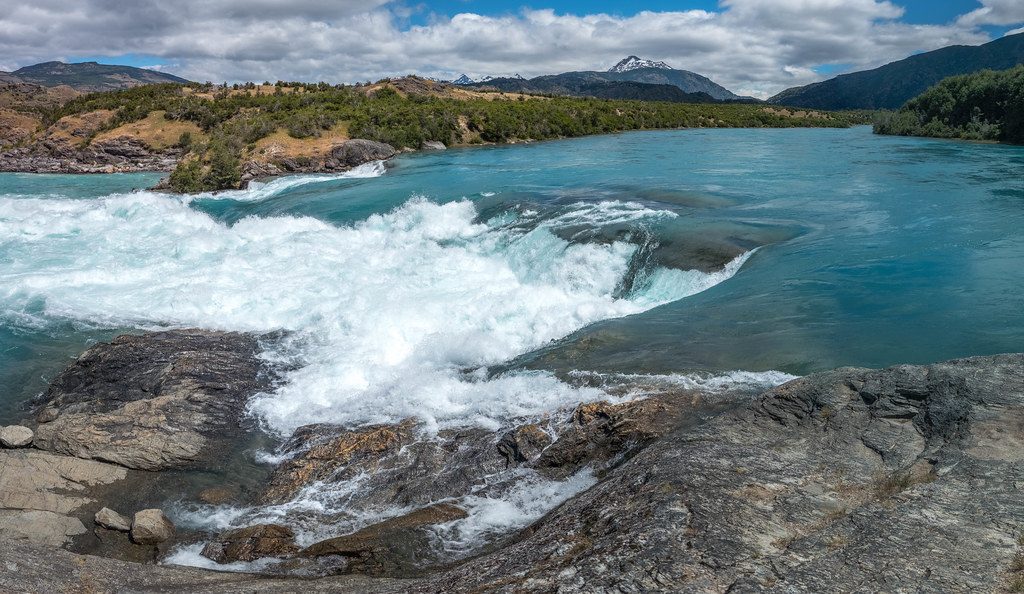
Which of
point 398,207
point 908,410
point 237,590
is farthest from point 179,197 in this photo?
point 908,410

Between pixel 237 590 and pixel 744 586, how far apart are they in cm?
422

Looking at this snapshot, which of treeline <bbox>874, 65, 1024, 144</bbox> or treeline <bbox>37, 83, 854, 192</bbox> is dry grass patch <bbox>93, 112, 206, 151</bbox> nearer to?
treeline <bbox>37, 83, 854, 192</bbox>

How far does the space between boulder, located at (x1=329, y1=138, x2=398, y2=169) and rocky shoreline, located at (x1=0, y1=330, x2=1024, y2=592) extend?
30.2m

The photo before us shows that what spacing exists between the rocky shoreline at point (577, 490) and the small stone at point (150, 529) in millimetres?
33

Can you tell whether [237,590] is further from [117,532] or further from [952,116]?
[952,116]

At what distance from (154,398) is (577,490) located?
7242mm

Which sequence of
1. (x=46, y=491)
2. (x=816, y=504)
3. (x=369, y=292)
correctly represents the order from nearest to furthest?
1. (x=816, y=504)
2. (x=46, y=491)
3. (x=369, y=292)

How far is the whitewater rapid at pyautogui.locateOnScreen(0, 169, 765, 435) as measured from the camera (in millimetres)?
10320

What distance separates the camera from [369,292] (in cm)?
1562

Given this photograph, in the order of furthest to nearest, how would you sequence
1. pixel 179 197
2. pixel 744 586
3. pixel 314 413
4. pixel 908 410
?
pixel 179 197, pixel 314 413, pixel 908 410, pixel 744 586

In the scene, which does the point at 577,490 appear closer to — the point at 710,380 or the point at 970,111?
the point at 710,380

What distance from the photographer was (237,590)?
559 cm

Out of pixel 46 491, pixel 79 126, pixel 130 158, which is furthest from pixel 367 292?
pixel 79 126

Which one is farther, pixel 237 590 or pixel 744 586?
pixel 237 590
